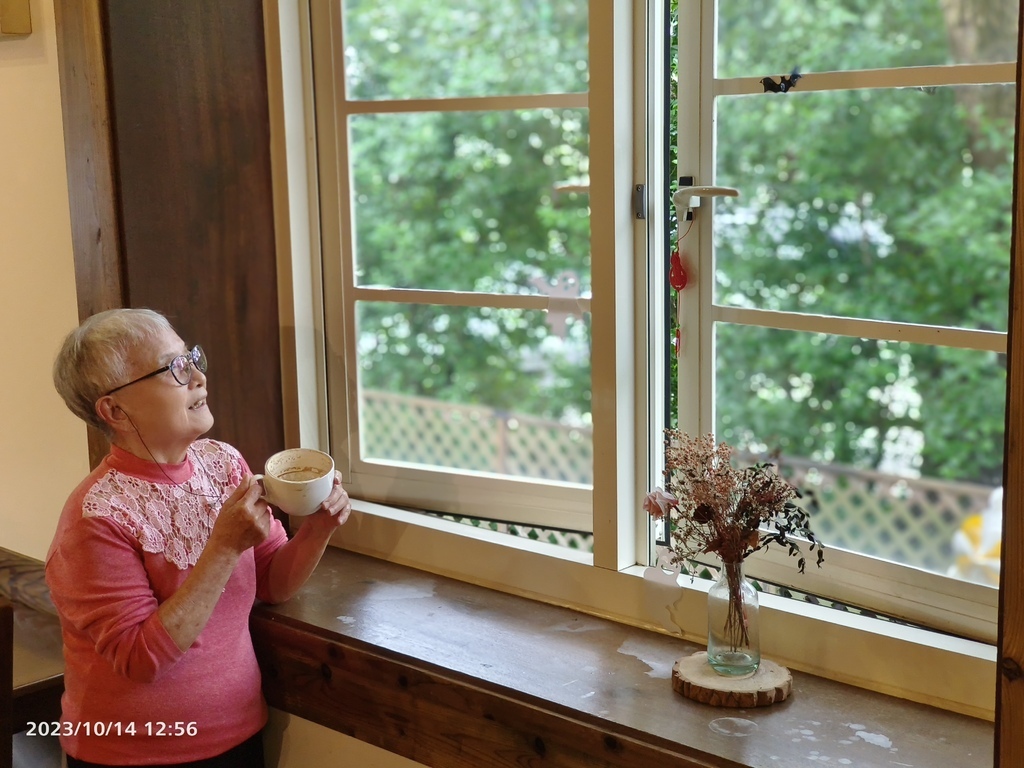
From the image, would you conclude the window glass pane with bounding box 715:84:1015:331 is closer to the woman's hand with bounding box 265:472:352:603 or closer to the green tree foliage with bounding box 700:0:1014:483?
the green tree foliage with bounding box 700:0:1014:483

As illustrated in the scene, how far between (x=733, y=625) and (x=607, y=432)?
1.30 feet

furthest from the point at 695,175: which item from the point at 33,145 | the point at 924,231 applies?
the point at 924,231

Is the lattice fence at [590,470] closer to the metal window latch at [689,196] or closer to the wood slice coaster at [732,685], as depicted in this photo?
the metal window latch at [689,196]

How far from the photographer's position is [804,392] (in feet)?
24.4

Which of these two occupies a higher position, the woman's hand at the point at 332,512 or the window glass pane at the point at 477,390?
the woman's hand at the point at 332,512

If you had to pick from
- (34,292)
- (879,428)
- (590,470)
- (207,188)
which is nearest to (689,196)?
(207,188)

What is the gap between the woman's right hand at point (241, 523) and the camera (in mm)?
1589

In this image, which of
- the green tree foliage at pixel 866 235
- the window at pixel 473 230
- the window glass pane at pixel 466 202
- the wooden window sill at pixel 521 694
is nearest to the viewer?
the wooden window sill at pixel 521 694

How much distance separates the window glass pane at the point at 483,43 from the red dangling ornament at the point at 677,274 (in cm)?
626

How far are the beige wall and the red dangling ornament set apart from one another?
4.00 feet

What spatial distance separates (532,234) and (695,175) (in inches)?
264

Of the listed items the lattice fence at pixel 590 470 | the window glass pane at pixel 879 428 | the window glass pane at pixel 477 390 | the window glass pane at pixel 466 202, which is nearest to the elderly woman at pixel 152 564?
the lattice fence at pixel 590 470

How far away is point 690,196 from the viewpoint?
5.59 feet

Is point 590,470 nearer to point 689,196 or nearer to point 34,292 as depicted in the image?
point 34,292
